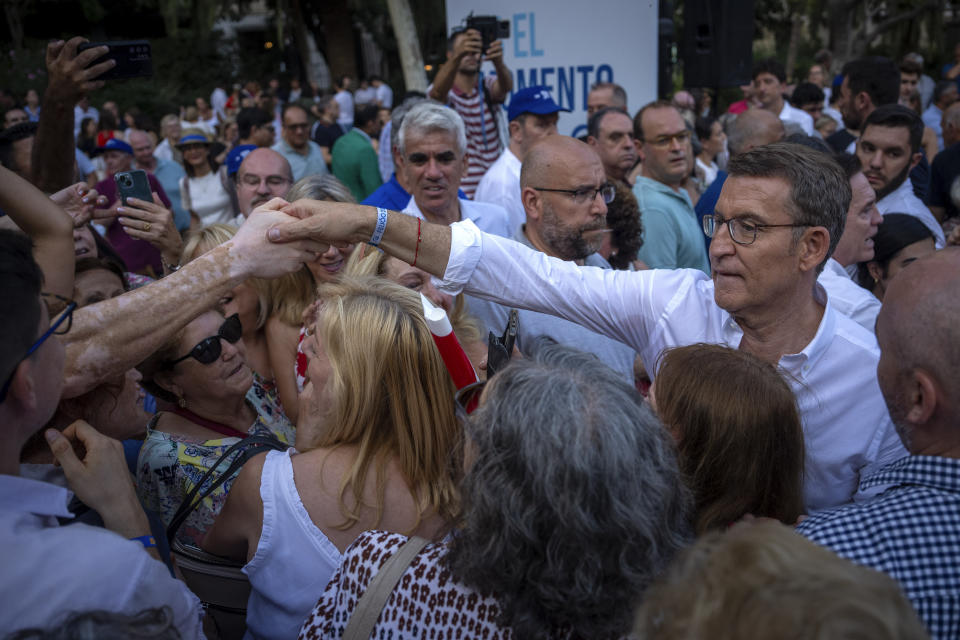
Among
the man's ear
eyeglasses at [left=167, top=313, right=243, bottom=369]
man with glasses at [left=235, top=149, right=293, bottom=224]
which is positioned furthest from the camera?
the man's ear

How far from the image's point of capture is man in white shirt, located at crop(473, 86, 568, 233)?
208 inches

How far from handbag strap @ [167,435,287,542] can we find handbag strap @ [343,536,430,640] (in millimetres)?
695

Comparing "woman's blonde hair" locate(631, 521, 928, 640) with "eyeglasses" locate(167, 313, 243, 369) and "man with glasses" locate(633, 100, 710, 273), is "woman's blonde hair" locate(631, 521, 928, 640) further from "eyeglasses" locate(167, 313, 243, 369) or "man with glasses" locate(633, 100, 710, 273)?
"man with glasses" locate(633, 100, 710, 273)

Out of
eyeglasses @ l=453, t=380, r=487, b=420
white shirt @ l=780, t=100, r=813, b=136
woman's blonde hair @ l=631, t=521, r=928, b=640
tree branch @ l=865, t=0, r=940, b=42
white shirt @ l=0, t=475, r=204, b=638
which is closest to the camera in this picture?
woman's blonde hair @ l=631, t=521, r=928, b=640

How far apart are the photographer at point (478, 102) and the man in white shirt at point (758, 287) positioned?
144 inches

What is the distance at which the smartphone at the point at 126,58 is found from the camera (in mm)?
2922

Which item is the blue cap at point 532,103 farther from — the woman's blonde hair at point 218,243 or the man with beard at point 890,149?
the woman's blonde hair at point 218,243

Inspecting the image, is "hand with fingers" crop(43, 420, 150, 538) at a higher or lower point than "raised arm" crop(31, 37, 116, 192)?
lower

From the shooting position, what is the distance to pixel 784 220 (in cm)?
234

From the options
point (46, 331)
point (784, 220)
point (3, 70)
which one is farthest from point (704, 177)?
point (3, 70)

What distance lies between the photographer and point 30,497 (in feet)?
4.53

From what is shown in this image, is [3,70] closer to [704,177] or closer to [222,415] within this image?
[704,177]

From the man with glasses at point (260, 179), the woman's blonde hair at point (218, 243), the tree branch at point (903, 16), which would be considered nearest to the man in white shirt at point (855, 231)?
the woman's blonde hair at point (218, 243)

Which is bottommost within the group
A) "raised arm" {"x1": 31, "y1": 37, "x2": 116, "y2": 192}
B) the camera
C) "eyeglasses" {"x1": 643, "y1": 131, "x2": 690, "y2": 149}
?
"eyeglasses" {"x1": 643, "y1": 131, "x2": 690, "y2": 149}
